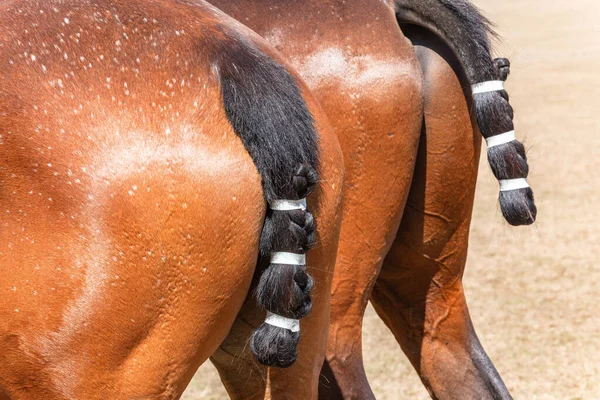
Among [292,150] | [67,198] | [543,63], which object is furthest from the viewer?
[543,63]

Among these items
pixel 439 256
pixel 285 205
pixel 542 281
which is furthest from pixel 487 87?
pixel 542 281

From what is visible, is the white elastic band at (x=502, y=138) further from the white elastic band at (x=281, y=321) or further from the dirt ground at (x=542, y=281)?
the white elastic band at (x=281, y=321)

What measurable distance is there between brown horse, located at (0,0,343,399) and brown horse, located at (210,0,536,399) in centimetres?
46

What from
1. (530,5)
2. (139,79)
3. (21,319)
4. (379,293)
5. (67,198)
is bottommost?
(379,293)

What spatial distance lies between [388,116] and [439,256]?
567 mm

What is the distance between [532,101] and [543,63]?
301 centimetres

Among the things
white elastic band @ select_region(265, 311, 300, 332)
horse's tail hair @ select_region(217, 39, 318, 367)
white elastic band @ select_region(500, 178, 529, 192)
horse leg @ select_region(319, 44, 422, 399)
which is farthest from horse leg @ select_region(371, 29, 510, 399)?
white elastic band @ select_region(265, 311, 300, 332)

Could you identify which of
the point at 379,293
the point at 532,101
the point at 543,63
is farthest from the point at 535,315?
the point at 543,63

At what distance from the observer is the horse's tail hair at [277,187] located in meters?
1.47

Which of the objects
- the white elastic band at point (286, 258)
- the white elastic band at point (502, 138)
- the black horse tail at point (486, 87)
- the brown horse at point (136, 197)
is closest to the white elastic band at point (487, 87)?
the black horse tail at point (486, 87)

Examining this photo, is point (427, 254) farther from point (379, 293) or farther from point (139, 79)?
point (139, 79)

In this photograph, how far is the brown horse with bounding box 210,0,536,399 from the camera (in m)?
2.09

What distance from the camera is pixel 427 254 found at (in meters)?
2.46

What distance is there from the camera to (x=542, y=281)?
5.98 m
